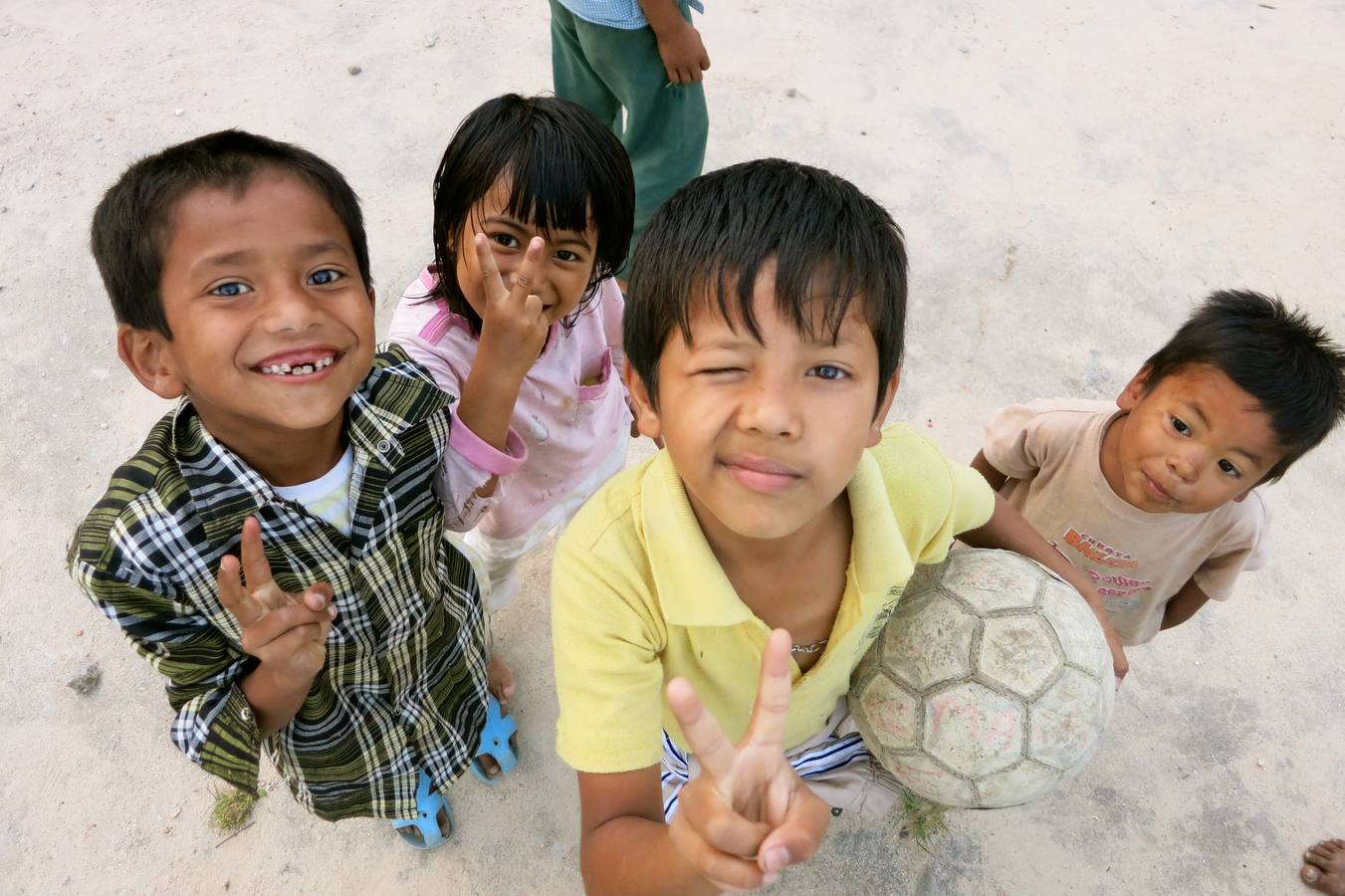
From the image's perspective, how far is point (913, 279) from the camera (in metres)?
3.18

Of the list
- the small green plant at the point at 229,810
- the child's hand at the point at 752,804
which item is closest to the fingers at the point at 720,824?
the child's hand at the point at 752,804

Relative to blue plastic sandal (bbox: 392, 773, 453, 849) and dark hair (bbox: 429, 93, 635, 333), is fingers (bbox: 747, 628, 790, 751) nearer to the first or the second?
dark hair (bbox: 429, 93, 635, 333)

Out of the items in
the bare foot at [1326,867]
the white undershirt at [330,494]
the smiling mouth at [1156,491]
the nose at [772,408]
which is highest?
the nose at [772,408]

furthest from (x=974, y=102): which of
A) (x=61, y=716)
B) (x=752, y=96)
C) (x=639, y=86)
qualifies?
(x=61, y=716)

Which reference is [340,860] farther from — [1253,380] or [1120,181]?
[1120,181]

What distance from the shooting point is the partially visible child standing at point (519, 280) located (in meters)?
1.51

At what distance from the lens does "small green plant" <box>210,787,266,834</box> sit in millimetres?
2055

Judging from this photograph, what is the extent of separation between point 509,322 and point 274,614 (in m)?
0.62

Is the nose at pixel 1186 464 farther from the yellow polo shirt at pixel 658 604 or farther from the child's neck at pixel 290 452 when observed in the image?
the child's neck at pixel 290 452

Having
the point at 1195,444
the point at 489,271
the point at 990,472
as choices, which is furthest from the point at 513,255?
the point at 1195,444

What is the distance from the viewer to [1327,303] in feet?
10.4

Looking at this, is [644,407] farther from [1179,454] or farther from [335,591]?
[1179,454]

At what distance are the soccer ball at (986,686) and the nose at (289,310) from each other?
1063 mm

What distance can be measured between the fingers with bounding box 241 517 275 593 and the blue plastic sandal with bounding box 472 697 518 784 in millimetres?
1050
